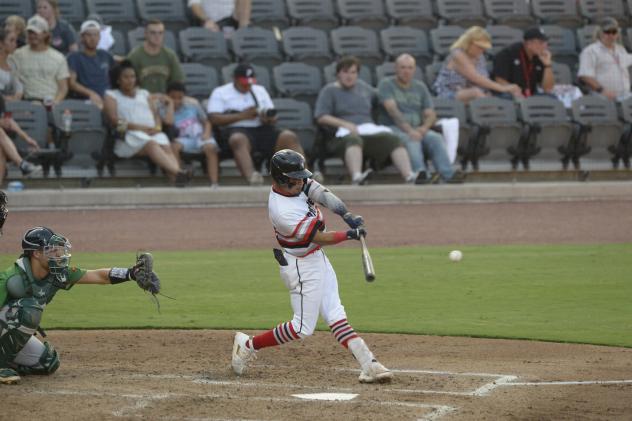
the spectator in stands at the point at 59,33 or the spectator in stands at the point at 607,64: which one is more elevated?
the spectator in stands at the point at 59,33

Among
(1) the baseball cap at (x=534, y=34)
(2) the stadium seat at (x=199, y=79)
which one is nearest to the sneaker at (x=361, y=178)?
(2) the stadium seat at (x=199, y=79)

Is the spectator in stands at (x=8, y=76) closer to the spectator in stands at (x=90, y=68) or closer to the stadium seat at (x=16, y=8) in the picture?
the spectator in stands at (x=90, y=68)

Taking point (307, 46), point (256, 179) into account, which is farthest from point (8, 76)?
point (307, 46)

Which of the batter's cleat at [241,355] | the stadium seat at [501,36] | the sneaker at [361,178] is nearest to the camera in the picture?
the batter's cleat at [241,355]

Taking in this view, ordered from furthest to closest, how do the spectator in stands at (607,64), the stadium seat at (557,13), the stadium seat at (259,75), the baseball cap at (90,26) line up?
the stadium seat at (557,13), the spectator in stands at (607,64), the stadium seat at (259,75), the baseball cap at (90,26)

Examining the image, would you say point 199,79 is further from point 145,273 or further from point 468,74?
point 145,273

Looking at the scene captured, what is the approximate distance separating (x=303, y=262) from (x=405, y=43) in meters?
11.8

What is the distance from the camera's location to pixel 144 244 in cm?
1367

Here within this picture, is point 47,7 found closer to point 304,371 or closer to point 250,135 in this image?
point 250,135

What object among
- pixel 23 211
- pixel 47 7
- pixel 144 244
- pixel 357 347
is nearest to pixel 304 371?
pixel 357 347

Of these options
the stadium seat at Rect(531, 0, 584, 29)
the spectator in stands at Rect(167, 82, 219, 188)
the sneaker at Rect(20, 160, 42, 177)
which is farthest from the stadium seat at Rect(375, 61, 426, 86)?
the sneaker at Rect(20, 160, 42, 177)

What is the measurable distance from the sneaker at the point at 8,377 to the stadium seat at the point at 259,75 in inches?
406

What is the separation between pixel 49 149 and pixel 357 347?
31.5ft

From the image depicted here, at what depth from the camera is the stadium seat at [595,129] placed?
18.0 meters
